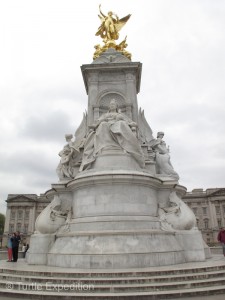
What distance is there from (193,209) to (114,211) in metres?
50.6

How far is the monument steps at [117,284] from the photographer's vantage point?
23.3 ft

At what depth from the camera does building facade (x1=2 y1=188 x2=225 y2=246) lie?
58438 millimetres

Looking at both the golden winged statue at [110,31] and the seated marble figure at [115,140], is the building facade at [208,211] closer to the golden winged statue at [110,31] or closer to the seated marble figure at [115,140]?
the golden winged statue at [110,31]

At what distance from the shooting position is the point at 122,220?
37.4ft

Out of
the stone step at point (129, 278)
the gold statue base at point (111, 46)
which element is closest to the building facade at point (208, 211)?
the gold statue base at point (111, 46)

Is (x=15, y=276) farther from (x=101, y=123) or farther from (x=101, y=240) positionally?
(x=101, y=123)

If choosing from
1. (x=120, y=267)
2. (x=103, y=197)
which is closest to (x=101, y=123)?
(x=103, y=197)

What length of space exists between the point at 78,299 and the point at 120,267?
272cm

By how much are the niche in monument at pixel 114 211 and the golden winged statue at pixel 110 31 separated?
6728 mm

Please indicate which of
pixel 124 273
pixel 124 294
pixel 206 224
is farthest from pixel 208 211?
pixel 124 294

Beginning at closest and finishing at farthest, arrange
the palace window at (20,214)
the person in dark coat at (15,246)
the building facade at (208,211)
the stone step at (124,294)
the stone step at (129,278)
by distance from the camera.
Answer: the stone step at (124,294) → the stone step at (129,278) → the person in dark coat at (15,246) → the building facade at (208,211) → the palace window at (20,214)

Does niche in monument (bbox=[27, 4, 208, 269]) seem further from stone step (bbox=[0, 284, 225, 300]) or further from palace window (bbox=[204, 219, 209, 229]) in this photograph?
palace window (bbox=[204, 219, 209, 229])

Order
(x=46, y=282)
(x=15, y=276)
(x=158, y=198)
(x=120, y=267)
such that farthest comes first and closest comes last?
(x=158, y=198) → (x=120, y=267) → (x=15, y=276) → (x=46, y=282)

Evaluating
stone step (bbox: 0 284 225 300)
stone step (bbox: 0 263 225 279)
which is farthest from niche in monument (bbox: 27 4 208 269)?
stone step (bbox: 0 284 225 300)
